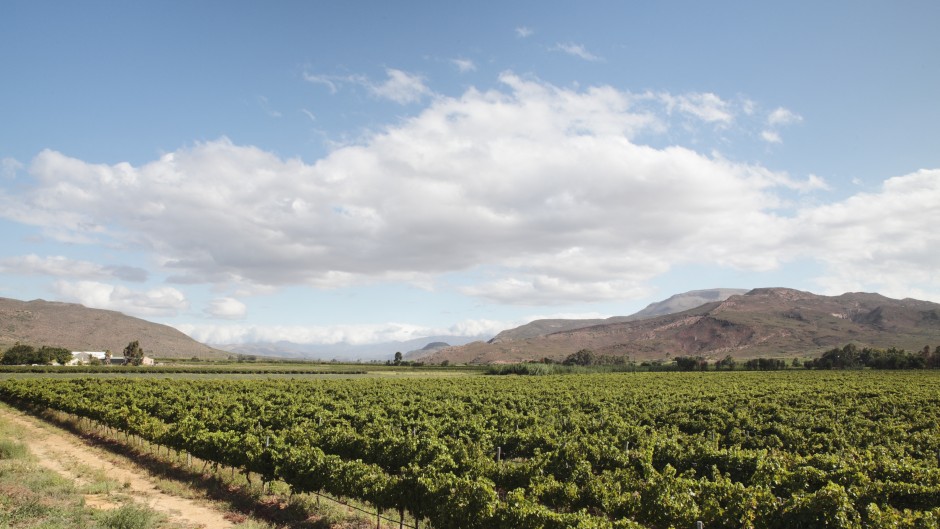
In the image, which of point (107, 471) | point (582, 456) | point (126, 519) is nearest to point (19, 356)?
point (107, 471)

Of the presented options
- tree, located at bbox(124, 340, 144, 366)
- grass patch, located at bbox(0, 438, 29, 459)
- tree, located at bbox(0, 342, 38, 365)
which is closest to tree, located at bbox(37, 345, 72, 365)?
tree, located at bbox(0, 342, 38, 365)

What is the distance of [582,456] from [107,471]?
2397 centimetres

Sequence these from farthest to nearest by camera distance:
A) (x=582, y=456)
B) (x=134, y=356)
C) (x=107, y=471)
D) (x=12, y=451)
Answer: (x=134, y=356), (x=12, y=451), (x=107, y=471), (x=582, y=456)

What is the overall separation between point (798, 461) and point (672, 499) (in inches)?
429

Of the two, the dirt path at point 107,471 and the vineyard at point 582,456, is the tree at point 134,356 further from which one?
the dirt path at point 107,471

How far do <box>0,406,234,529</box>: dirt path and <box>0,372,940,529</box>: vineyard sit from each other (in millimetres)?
2122

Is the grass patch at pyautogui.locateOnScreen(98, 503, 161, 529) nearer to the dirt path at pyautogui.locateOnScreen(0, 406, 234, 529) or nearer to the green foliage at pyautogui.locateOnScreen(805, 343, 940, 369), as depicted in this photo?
the dirt path at pyautogui.locateOnScreen(0, 406, 234, 529)

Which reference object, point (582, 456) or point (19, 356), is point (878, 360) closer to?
point (582, 456)

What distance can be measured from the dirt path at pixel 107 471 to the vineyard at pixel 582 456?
2.12 m

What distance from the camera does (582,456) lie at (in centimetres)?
2317

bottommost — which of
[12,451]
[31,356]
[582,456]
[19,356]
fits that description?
[12,451]

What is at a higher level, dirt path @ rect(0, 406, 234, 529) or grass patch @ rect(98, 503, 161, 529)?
grass patch @ rect(98, 503, 161, 529)

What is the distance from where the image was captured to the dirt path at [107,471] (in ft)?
63.8

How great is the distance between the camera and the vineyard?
15.3 meters
